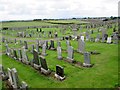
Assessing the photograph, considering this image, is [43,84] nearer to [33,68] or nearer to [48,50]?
[33,68]

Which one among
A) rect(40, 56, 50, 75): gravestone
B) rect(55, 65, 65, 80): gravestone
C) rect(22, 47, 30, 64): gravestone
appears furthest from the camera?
rect(22, 47, 30, 64): gravestone

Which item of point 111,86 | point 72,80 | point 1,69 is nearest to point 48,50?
point 1,69

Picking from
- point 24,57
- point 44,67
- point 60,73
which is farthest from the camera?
point 24,57

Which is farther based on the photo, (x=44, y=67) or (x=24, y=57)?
(x=24, y=57)

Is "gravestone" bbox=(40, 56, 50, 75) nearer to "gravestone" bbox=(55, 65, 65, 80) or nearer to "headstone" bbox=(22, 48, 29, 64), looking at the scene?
"gravestone" bbox=(55, 65, 65, 80)

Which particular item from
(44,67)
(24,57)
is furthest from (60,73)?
(24,57)

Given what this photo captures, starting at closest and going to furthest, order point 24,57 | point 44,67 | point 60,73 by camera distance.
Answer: point 60,73 < point 44,67 < point 24,57

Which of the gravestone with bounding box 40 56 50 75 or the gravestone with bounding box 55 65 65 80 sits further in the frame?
the gravestone with bounding box 40 56 50 75

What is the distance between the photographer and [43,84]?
536 inches

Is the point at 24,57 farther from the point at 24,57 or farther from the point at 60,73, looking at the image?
the point at 60,73

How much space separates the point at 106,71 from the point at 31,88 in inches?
227

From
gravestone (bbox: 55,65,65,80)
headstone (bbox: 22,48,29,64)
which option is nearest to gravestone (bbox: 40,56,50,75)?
gravestone (bbox: 55,65,65,80)

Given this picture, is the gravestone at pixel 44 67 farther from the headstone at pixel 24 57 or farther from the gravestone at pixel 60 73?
the headstone at pixel 24 57

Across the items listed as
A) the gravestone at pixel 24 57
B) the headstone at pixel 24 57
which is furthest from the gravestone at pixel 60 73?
the headstone at pixel 24 57
